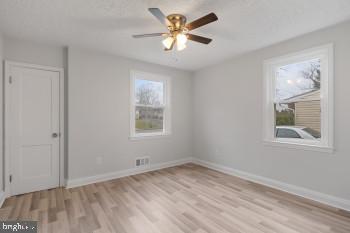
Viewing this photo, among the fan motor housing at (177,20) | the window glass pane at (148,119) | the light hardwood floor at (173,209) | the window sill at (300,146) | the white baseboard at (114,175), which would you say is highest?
the fan motor housing at (177,20)

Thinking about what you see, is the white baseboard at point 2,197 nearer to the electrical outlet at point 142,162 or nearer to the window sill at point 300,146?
the electrical outlet at point 142,162

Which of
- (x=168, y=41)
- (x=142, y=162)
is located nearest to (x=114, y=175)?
(x=142, y=162)

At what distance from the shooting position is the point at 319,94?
8.93 ft

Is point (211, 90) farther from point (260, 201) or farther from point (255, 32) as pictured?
point (260, 201)

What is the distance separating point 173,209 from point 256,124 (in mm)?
2178

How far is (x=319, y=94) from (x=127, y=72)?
136 inches

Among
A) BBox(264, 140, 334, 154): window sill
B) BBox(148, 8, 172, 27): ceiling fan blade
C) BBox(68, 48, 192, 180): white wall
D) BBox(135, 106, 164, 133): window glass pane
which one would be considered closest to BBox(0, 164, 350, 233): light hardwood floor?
BBox(68, 48, 192, 180): white wall

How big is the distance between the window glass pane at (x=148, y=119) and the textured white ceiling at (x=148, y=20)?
1475 mm

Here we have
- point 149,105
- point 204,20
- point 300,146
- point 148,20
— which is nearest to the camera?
point 204,20

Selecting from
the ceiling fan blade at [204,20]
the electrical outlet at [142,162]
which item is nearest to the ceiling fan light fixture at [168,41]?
the ceiling fan blade at [204,20]

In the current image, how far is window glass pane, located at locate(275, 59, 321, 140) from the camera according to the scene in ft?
9.09

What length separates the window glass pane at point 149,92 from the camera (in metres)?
4.14

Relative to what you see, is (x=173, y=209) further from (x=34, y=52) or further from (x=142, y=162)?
(x=34, y=52)

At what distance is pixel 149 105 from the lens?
432cm
